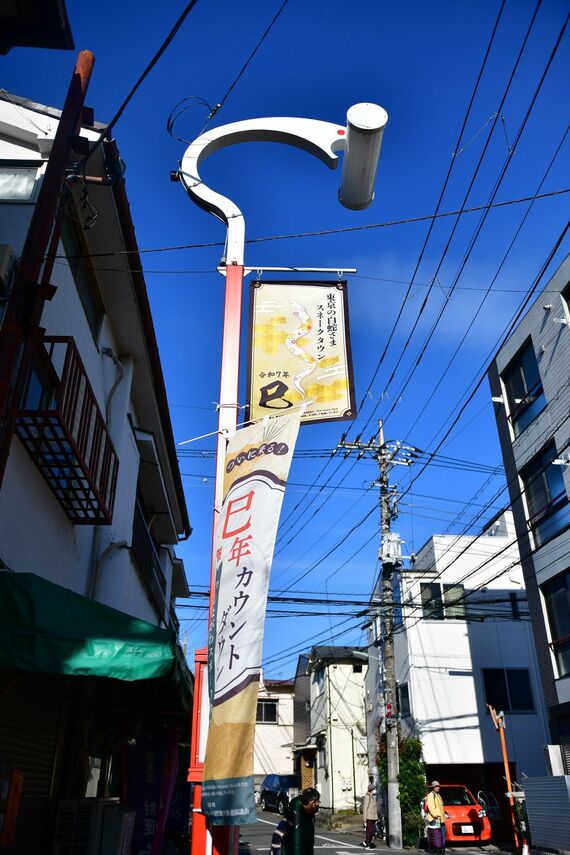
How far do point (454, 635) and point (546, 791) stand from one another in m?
12.5

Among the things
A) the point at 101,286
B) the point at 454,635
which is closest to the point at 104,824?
the point at 101,286

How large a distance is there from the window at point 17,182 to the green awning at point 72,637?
423cm

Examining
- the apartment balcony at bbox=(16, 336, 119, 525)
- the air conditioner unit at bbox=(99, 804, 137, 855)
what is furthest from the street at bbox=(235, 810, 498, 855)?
the apartment balcony at bbox=(16, 336, 119, 525)

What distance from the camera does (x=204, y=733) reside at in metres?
5.17

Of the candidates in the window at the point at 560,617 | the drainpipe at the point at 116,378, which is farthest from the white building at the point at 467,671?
the drainpipe at the point at 116,378

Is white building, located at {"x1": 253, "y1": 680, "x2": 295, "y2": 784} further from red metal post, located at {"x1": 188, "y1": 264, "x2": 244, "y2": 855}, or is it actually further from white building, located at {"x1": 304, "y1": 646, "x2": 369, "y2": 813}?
red metal post, located at {"x1": 188, "y1": 264, "x2": 244, "y2": 855}

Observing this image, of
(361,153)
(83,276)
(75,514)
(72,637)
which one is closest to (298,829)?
(72,637)

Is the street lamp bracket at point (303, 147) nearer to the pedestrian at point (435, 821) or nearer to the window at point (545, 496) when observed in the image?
the window at point (545, 496)

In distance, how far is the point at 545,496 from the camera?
19344 mm

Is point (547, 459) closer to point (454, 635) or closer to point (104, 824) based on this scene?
point (454, 635)

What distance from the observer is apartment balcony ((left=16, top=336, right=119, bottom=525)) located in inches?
252

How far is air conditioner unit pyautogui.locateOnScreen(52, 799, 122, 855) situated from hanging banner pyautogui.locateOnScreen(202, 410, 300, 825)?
363cm

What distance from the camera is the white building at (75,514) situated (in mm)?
5086

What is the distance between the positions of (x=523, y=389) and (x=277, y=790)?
2565 cm
